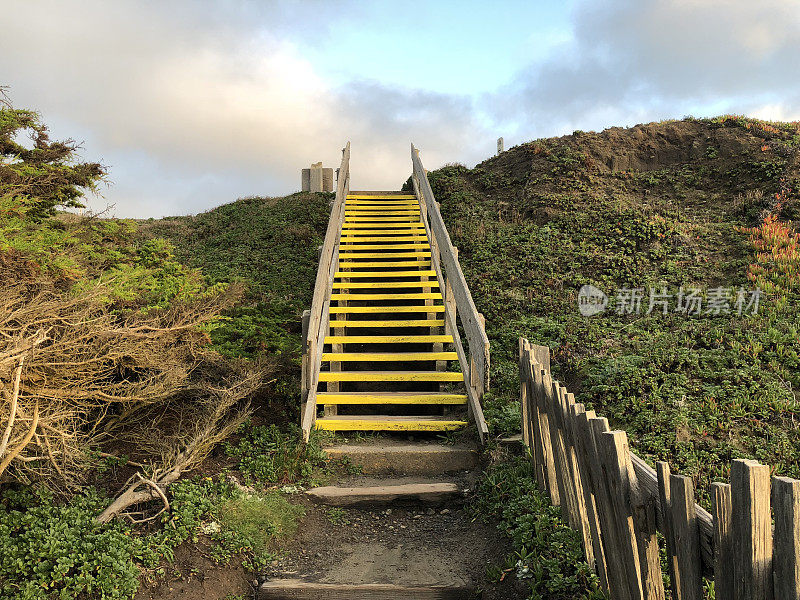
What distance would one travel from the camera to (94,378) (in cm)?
493

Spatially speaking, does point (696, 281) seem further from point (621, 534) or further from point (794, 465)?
point (621, 534)

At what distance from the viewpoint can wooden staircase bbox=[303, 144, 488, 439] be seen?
705 cm

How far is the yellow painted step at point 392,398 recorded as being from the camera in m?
7.32

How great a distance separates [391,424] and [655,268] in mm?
6599

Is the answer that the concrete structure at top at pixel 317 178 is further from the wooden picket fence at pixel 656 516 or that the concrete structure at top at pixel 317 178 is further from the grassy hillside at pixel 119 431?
the wooden picket fence at pixel 656 516

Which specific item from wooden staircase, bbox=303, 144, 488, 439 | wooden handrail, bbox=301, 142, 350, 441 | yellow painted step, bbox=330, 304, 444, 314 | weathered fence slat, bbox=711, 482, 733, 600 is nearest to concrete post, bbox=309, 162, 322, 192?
wooden staircase, bbox=303, 144, 488, 439

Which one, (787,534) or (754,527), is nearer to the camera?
(787,534)

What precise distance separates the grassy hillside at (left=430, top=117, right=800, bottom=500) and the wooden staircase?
2.26 ft

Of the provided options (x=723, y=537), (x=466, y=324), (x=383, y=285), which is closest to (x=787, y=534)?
(x=723, y=537)

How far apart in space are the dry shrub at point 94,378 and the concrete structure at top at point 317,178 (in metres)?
14.5

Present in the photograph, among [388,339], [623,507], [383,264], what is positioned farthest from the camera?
[383,264]

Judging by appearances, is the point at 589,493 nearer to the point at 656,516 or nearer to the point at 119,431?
the point at 656,516

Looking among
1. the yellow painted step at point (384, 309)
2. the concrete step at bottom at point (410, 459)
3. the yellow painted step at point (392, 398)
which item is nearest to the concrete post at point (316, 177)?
the yellow painted step at point (384, 309)

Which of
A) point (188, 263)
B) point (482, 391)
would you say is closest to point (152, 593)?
point (482, 391)
